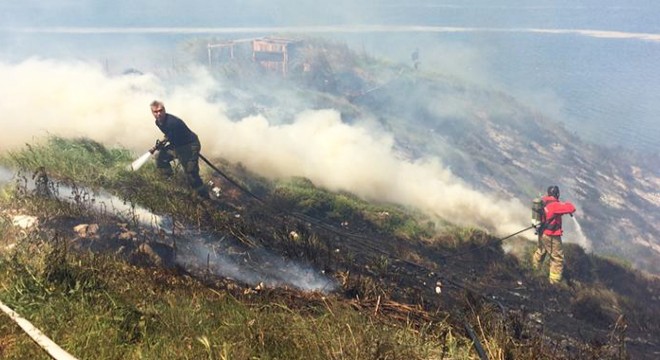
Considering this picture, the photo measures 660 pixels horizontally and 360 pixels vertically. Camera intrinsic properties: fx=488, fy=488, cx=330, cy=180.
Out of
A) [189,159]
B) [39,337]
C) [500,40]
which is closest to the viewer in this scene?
[39,337]

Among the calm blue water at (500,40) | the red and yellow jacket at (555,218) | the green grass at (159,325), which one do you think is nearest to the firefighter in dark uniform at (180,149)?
the green grass at (159,325)

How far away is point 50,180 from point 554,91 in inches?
2301

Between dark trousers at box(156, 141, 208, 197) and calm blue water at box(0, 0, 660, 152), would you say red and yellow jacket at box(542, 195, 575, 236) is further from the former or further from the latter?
calm blue water at box(0, 0, 660, 152)

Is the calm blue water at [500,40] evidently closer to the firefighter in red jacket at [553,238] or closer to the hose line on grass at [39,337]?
the hose line on grass at [39,337]

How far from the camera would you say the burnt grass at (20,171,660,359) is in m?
5.32

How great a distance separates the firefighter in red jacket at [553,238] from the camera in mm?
10500

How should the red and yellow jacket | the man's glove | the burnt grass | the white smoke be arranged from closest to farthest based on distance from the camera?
the burnt grass → the man's glove → the red and yellow jacket → the white smoke

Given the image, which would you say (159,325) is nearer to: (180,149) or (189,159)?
(189,159)

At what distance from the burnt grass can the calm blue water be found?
70.2 feet

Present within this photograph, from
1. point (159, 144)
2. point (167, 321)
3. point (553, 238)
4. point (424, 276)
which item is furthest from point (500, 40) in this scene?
point (167, 321)

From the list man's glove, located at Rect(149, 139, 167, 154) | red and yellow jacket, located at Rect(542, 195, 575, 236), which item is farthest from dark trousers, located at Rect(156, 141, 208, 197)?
red and yellow jacket, located at Rect(542, 195, 575, 236)

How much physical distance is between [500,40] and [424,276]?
90168 mm

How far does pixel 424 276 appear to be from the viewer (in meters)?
8.53

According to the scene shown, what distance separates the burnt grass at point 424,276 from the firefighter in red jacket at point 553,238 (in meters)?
0.32
